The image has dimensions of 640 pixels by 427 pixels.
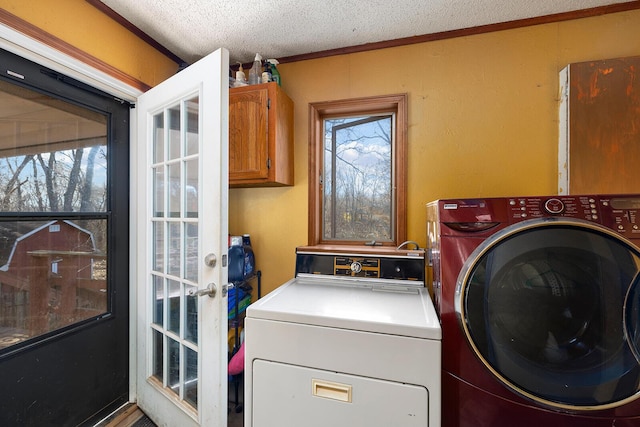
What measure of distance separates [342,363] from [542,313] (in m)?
0.75

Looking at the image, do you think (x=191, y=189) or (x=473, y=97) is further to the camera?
(x=473, y=97)

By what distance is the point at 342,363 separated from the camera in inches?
39.4

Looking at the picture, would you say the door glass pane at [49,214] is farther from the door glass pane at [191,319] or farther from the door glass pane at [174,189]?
the door glass pane at [191,319]

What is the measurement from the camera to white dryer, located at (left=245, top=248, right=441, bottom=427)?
3.08ft

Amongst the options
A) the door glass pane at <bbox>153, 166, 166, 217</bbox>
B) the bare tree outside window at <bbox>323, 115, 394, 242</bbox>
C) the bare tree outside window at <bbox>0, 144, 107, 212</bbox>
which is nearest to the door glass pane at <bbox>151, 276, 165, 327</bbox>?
the door glass pane at <bbox>153, 166, 166, 217</bbox>

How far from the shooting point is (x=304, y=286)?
1.50 metres

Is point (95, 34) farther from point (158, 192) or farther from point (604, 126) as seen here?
point (604, 126)

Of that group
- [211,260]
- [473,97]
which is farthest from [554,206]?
[211,260]

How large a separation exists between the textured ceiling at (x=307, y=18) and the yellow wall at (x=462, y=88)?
10cm

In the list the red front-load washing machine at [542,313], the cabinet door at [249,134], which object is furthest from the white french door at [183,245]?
the red front-load washing machine at [542,313]

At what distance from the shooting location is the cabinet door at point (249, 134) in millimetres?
1675

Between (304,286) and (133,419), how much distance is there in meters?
1.35

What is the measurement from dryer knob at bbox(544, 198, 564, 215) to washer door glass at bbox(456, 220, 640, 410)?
43 millimetres

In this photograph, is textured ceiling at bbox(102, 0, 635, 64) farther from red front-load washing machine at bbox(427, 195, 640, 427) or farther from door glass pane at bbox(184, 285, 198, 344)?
door glass pane at bbox(184, 285, 198, 344)
